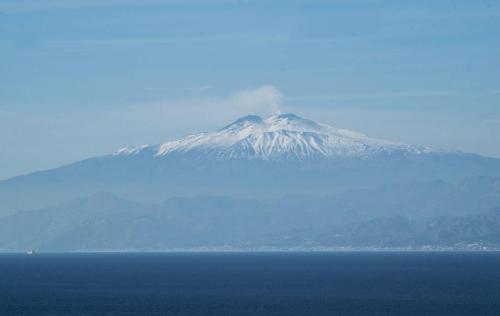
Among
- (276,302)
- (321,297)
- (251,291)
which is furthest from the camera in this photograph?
(251,291)

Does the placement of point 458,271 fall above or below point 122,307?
above

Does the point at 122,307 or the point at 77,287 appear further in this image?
the point at 77,287

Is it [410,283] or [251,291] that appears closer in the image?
[251,291]

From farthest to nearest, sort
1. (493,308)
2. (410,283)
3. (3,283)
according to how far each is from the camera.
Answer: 1. (3,283)
2. (410,283)
3. (493,308)

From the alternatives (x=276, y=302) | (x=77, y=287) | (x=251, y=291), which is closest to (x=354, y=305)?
(x=276, y=302)

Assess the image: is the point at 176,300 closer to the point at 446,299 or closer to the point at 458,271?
the point at 446,299

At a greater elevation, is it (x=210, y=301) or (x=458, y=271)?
(x=458, y=271)

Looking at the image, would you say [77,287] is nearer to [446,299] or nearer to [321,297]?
[321,297]

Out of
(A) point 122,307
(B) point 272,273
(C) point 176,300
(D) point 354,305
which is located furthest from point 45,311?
(B) point 272,273

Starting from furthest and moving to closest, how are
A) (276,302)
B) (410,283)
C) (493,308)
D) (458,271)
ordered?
1. (458,271)
2. (410,283)
3. (276,302)
4. (493,308)
